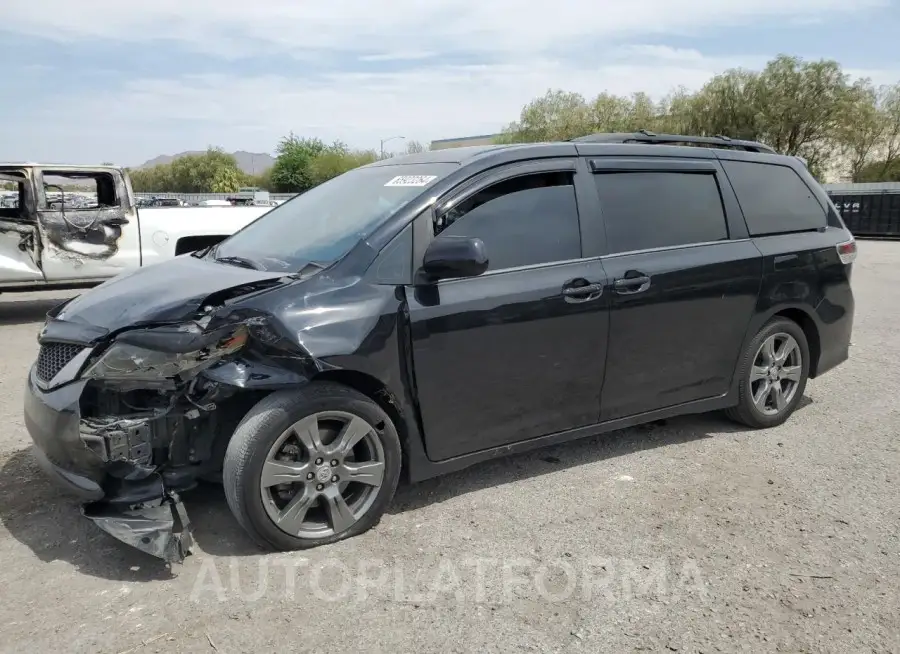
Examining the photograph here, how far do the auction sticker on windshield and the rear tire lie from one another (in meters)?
2.37

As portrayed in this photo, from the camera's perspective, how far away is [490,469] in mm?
4262

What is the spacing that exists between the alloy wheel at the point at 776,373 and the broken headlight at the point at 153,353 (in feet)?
11.4

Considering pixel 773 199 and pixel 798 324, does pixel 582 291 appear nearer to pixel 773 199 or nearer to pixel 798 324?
pixel 773 199

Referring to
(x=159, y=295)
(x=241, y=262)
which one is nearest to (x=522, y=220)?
(x=241, y=262)

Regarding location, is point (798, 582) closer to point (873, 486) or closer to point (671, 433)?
point (873, 486)

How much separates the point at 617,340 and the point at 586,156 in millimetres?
1058

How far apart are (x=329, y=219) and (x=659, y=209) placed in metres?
1.94

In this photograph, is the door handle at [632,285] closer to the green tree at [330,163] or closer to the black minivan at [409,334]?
the black minivan at [409,334]

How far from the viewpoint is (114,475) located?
318cm

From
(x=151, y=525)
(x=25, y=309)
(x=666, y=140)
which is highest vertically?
(x=666, y=140)

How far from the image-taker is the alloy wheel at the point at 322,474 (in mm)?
3196

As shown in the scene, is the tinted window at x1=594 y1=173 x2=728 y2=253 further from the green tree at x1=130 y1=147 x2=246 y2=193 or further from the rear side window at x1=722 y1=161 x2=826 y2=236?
the green tree at x1=130 y1=147 x2=246 y2=193

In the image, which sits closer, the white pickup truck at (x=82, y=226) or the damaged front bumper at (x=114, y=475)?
the damaged front bumper at (x=114, y=475)

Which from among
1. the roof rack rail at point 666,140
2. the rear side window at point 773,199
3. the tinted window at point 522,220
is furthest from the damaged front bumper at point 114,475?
the rear side window at point 773,199
